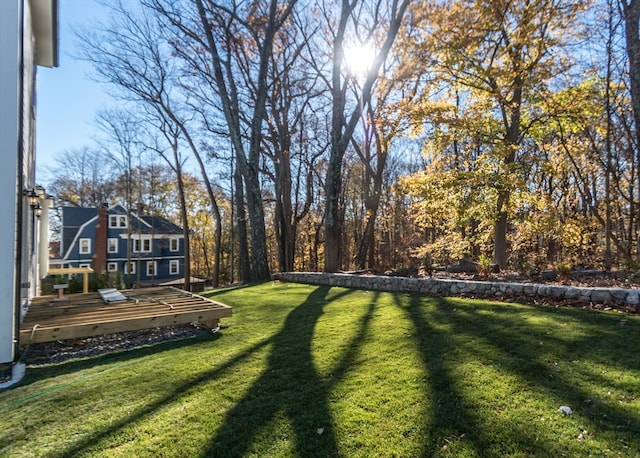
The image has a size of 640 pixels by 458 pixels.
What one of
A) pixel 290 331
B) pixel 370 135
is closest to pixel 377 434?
pixel 290 331

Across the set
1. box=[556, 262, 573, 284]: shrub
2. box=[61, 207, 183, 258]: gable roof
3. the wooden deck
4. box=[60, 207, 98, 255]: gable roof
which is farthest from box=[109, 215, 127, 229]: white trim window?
box=[556, 262, 573, 284]: shrub

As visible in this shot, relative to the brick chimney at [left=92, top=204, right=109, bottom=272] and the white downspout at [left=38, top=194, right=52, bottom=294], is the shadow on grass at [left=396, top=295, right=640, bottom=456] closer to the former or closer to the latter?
the white downspout at [left=38, top=194, right=52, bottom=294]

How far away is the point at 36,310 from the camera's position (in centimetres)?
516

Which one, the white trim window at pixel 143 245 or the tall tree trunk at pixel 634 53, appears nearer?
the tall tree trunk at pixel 634 53

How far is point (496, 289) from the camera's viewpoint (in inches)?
240

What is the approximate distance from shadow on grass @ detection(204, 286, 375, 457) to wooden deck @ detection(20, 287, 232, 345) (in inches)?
59.6

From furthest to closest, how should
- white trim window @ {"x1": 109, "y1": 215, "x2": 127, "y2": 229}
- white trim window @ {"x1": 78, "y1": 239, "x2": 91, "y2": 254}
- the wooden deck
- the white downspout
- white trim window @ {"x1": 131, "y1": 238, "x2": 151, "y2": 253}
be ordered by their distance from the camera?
white trim window @ {"x1": 131, "y1": 238, "x2": 151, "y2": 253}, white trim window @ {"x1": 109, "y1": 215, "x2": 127, "y2": 229}, white trim window @ {"x1": 78, "y1": 239, "x2": 91, "y2": 254}, the white downspout, the wooden deck

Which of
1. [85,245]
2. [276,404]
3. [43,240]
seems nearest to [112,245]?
[85,245]

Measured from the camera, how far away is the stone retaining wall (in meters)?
4.93

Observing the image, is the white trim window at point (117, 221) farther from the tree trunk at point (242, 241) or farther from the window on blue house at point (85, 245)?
the tree trunk at point (242, 241)

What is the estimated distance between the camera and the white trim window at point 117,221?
2319cm

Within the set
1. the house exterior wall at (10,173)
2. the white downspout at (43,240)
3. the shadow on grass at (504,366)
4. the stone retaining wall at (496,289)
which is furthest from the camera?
the white downspout at (43,240)

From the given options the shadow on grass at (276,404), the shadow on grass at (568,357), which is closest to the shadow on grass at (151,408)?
the shadow on grass at (276,404)

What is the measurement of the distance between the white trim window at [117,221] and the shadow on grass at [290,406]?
75.8 feet
